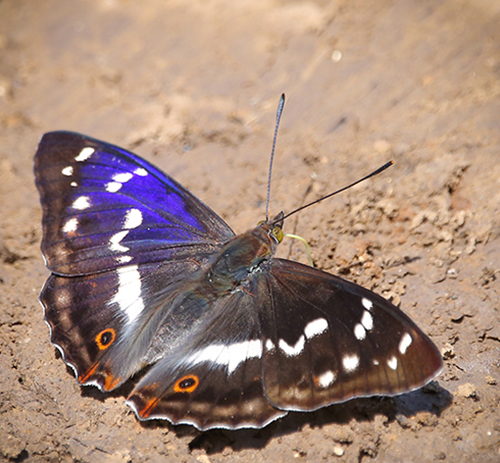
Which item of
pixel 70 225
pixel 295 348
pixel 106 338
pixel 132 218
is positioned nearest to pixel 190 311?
pixel 106 338

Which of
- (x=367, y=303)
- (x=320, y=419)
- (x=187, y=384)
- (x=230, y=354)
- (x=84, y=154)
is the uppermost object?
(x=84, y=154)

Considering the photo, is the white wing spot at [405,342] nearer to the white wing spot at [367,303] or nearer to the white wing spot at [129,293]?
the white wing spot at [367,303]

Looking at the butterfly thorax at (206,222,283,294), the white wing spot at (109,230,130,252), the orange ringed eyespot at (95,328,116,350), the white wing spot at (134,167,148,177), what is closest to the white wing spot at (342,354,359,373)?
the butterfly thorax at (206,222,283,294)

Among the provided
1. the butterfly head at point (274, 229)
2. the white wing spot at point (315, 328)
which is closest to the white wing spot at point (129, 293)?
the butterfly head at point (274, 229)

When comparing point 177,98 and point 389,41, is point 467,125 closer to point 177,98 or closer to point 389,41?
point 389,41

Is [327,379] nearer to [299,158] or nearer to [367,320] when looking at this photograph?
[367,320]

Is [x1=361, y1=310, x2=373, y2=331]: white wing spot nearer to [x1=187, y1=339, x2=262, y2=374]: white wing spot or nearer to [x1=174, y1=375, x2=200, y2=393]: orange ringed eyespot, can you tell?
[x1=187, y1=339, x2=262, y2=374]: white wing spot
